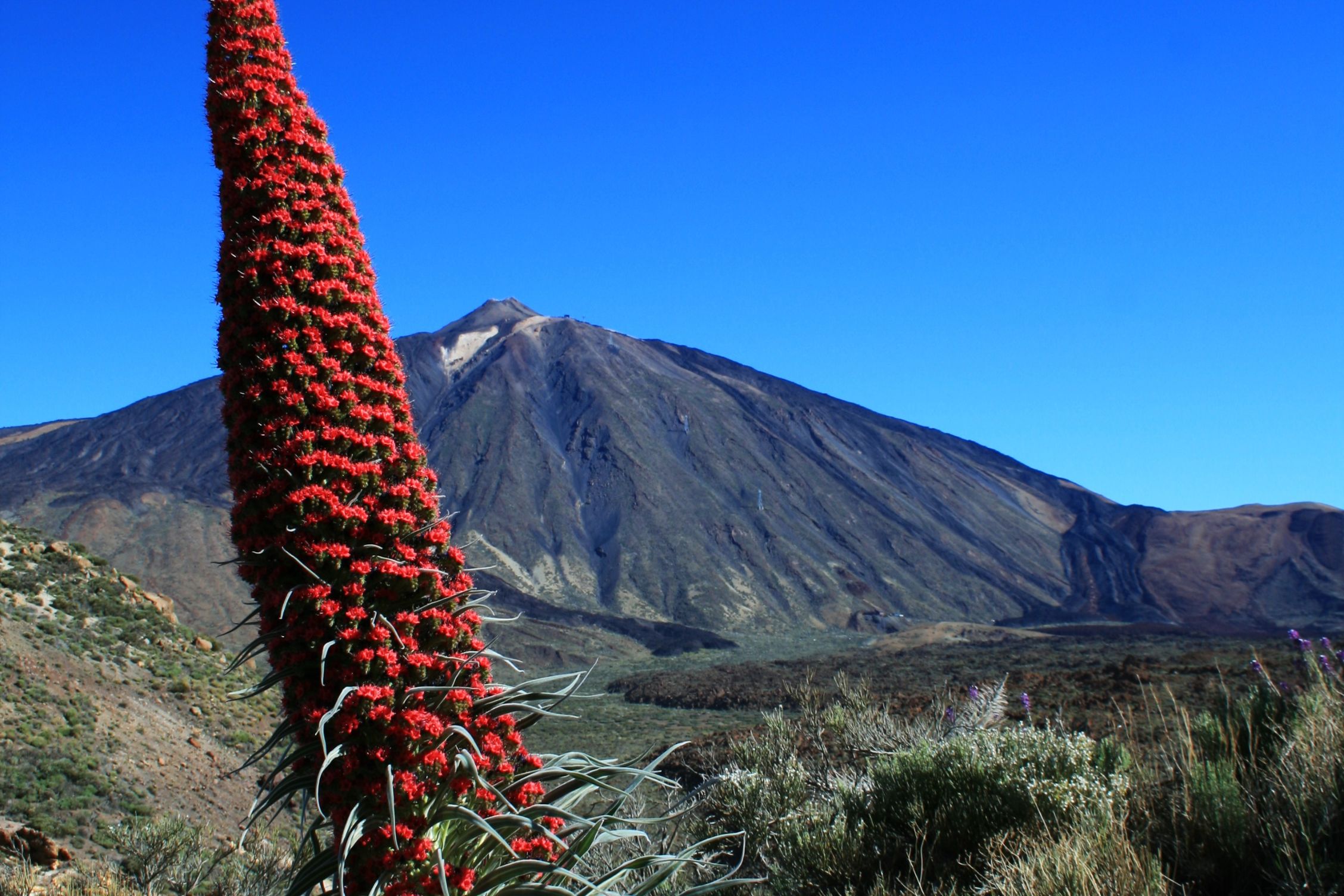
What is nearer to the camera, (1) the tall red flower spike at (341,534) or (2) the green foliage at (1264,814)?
(1) the tall red flower spike at (341,534)

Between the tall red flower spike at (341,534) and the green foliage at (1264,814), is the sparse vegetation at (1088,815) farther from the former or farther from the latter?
the tall red flower spike at (341,534)

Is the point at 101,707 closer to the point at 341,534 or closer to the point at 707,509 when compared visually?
the point at 341,534

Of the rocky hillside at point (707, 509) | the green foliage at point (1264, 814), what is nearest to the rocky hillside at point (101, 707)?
the green foliage at point (1264, 814)

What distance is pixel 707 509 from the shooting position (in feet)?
253

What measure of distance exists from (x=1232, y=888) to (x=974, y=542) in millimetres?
85306

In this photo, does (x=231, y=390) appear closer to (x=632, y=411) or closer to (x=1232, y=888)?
(x=1232, y=888)

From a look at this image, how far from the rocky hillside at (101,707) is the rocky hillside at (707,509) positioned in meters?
27.0

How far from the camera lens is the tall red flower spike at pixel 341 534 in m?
2.83

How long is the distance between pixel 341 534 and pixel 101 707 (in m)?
15.7

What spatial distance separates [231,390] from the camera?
10.3 ft

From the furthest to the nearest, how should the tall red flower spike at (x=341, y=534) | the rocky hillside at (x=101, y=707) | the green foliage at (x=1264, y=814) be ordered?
the rocky hillside at (x=101, y=707)
the green foliage at (x=1264, y=814)
the tall red flower spike at (x=341, y=534)

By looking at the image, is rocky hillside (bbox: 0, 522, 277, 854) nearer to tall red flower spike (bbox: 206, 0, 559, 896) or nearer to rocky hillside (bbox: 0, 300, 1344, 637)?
tall red flower spike (bbox: 206, 0, 559, 896)

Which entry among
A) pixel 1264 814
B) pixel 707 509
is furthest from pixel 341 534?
pixel 707 509

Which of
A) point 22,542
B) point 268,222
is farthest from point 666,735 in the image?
point 268,222
